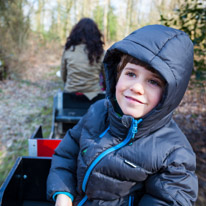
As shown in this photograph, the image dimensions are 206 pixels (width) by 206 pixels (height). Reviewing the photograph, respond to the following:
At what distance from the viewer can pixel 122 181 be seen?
1.35 m

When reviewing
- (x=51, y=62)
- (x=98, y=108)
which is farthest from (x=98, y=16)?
(x=98, y=108)

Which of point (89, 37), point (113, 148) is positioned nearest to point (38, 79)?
point (89, 37)

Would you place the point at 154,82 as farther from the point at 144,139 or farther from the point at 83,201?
the point at 83,201

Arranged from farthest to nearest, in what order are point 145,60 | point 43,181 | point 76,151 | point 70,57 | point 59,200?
1. point 70,57
2. point 43,181
3. point 76,151
4. point 59,200
5. point 145,60

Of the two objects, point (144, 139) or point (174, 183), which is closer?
point (174, 183)

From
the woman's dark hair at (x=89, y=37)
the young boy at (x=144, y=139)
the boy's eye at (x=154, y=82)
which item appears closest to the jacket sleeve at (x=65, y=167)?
the young boy at (x=144, y=139)

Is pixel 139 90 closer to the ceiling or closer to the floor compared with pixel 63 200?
closer to the ceiling

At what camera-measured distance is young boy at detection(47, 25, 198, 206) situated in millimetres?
1182

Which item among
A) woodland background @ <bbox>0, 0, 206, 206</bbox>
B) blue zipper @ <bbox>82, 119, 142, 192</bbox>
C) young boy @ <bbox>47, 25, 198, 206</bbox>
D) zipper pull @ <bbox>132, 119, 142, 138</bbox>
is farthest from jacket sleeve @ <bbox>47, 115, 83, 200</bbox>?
woodland background @ <bbox>0, 0, 206, 206</bbox>

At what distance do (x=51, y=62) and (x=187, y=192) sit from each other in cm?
1270

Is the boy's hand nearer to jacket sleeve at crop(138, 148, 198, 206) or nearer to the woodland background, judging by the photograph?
jacket sleeve at crop(138, 148, 198, 206)

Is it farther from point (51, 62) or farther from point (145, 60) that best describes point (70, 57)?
point (51, 62)

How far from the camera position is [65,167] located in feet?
5.47

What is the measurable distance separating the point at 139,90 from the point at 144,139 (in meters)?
0.32
